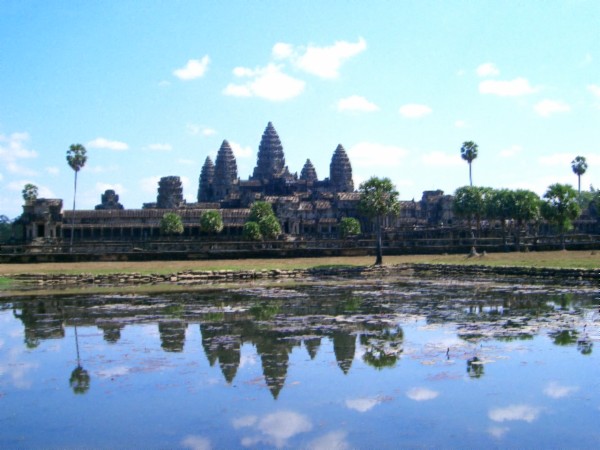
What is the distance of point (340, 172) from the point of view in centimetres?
15262

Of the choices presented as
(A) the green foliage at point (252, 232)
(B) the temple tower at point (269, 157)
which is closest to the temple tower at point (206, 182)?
(B) the temple tower at point (269, 157)

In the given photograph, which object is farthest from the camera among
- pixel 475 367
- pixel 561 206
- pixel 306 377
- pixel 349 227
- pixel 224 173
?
pixel 224 173

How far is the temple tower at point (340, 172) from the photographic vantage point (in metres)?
151

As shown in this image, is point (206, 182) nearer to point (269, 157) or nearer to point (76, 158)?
point (269, 157)

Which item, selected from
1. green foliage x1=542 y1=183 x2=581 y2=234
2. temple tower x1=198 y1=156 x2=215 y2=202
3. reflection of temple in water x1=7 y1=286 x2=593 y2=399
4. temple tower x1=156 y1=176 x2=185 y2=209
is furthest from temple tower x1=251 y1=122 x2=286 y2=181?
reflection of temple in water x1=7 y1=286 x2=593 y2=399

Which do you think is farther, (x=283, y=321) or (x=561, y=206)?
(x=561, y=206)

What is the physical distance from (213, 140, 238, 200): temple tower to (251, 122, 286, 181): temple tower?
5754 mm

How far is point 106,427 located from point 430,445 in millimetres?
5663

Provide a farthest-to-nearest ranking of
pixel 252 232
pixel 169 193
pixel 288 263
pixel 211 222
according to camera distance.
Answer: pixel 169 193, pixel 211 222, pixel 252 232, pixel 288 263

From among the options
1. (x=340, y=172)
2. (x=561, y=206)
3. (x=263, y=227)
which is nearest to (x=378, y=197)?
(x=561, y=206)

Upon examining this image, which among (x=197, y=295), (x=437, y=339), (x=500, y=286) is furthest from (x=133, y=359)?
(x=500, y=286)

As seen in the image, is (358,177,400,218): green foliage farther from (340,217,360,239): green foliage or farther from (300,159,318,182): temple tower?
(300,159,318,182): temple tower

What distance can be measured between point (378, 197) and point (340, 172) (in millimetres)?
96990

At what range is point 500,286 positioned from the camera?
37.8m
